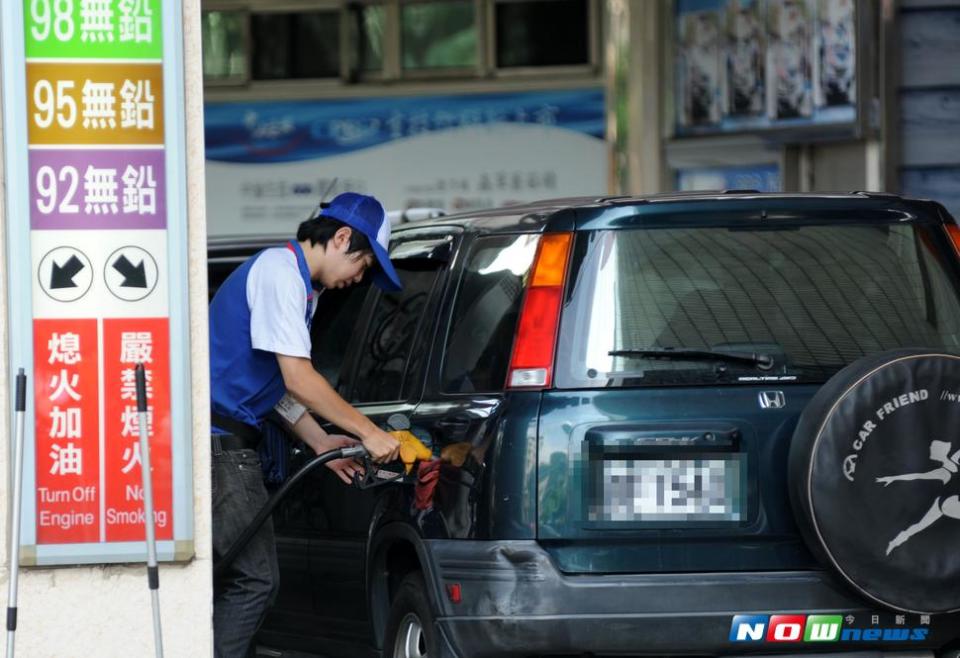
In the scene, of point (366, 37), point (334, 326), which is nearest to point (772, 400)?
point (334, 326)

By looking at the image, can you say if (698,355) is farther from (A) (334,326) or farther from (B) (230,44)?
(B) (230,44)

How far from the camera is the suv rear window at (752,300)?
5805 millimetres

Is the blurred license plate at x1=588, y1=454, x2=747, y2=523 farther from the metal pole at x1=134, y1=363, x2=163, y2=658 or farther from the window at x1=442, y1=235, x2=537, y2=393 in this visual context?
the metal pole at x1=134, y1=363, x2=163, y2=658

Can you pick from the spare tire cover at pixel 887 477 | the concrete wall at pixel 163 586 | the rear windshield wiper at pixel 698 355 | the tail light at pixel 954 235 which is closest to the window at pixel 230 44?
the concrete wall at pixel 163 586

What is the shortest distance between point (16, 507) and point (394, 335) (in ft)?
5.08

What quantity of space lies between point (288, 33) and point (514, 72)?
6.61ft

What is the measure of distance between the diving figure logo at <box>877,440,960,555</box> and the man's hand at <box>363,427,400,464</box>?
1.47 metres

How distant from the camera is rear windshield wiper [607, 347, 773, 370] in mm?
5797

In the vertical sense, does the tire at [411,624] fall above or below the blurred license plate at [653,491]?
below

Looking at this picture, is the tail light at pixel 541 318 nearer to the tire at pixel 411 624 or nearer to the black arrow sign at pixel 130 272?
the tire at pixel 411 624

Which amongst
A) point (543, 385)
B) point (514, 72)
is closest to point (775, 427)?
point (543, 385)

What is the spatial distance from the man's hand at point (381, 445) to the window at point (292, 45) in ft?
38.3

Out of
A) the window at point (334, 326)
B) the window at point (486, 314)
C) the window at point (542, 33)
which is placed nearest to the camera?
the window at point (486, 314)

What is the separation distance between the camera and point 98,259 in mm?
6105
